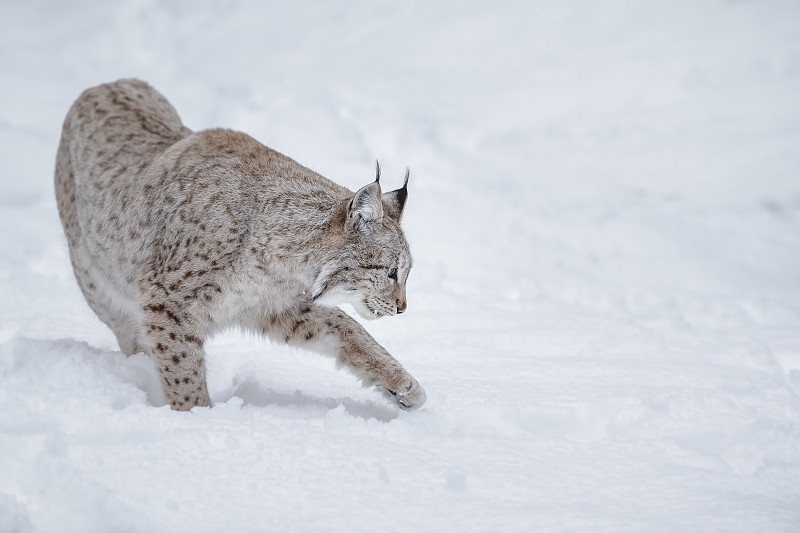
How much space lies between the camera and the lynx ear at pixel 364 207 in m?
3.21

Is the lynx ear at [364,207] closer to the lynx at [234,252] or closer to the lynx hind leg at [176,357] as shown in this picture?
the lynx at [234,252]

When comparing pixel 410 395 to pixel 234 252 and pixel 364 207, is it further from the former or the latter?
pixel 234 252

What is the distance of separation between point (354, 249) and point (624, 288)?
10.4ft

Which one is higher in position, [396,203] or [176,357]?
[396,203]

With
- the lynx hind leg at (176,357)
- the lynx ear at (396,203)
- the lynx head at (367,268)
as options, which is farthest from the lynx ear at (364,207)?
the lynx hind leg at (176,357)

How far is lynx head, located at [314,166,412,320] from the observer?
3361 mm

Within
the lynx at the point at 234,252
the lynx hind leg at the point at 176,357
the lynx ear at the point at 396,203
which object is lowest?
the lynx hind leg at the point at 176,357

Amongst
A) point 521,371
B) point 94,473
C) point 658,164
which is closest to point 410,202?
point 658,164

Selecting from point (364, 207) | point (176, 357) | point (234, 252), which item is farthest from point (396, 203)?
point (176, 357)

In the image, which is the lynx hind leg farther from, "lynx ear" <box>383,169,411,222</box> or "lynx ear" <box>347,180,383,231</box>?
"lynx ear" <box>383,169,411,222</box>

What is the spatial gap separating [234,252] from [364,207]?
57cm

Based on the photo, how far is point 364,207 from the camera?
3283 mm

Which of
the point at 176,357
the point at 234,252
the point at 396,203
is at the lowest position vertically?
the point at 176,357

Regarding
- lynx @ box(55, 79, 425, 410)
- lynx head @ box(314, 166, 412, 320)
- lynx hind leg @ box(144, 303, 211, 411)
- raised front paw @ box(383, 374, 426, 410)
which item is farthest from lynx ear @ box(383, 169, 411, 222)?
lynx hind leg @ box(144, 303, 211, 411)
